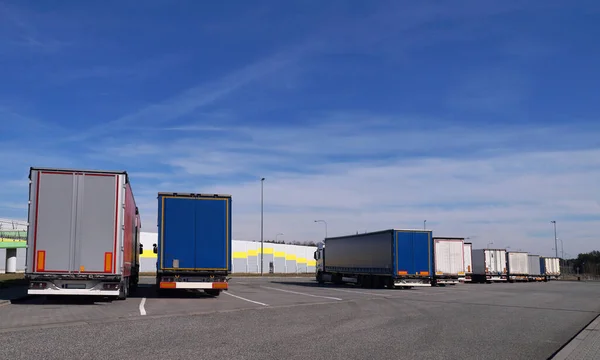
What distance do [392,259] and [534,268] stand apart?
3205cm

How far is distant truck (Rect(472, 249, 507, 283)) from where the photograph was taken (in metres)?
50.6

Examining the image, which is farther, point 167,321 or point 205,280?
point 205,280

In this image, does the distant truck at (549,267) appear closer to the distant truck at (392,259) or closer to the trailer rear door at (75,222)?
the distant truck at (392,259)

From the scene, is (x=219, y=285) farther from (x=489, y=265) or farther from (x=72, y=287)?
(x=489, y=265)

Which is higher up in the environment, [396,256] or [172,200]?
[172,200]

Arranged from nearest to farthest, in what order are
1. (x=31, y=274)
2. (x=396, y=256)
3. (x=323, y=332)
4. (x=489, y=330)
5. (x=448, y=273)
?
(x=323, y=332) < (x=489, y=330) < (x=31, y=274) < (x=396, y=256) < (x=448, y=273)

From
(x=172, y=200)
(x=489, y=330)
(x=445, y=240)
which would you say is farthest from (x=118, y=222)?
(x=445, y=240)

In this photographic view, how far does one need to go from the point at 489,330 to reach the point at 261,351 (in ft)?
21.0

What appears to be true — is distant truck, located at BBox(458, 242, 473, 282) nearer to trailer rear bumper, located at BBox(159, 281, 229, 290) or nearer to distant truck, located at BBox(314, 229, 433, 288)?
distant truck, located at BBox(314, 229, 433, 288)

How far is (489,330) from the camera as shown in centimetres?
1281

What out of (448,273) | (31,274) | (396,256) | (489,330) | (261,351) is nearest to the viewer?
(261,351)

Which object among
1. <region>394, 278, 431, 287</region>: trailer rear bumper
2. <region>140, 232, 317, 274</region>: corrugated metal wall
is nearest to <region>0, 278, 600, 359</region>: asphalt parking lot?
<region>394, 278, 431, 287</region>: trailer rear bumper

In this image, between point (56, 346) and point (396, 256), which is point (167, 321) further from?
point (396, 256)

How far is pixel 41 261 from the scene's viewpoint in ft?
53.5
